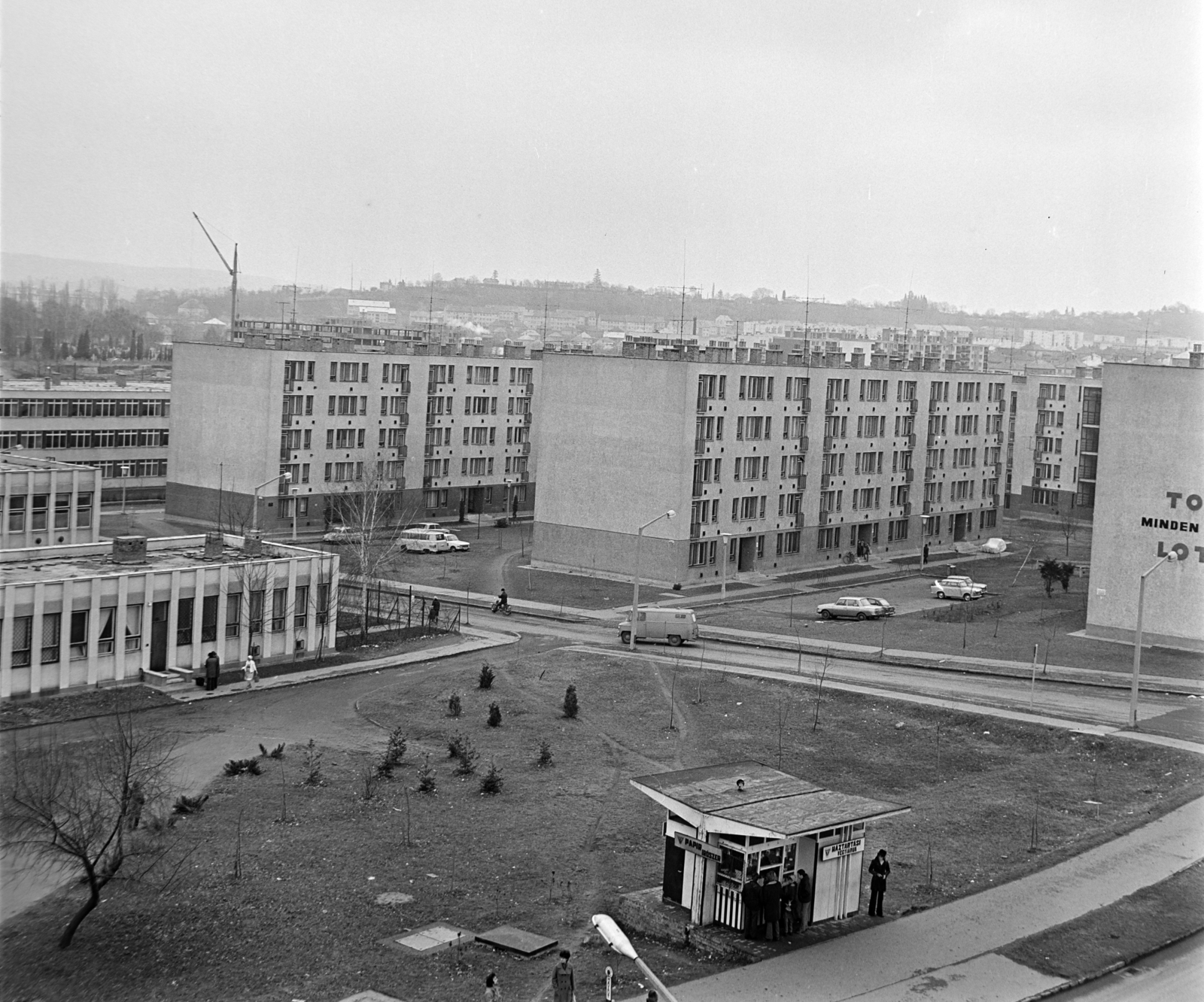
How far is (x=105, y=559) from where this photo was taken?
5172cm

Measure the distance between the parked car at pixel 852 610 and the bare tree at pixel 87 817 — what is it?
41.9 meters

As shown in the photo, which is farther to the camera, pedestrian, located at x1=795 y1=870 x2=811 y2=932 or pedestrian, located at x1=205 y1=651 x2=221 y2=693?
pedestrian, located at x1=205 y1=651 x2=221 y2=693

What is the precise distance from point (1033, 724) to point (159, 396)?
235ft

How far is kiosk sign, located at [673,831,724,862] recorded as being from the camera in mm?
26781

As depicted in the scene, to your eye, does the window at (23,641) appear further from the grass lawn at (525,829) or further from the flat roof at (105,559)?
the grass lawn at (525,829)

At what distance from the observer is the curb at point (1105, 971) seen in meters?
24.9

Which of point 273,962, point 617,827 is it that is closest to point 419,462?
point 617,827

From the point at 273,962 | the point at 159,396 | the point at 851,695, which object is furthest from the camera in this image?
the point at 159,396

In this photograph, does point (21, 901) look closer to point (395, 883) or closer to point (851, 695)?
point (395, 883)

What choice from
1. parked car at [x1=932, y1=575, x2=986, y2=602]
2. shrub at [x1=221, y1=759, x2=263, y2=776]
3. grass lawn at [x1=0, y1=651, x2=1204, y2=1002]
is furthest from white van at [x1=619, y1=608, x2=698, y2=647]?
shrub at [x1=221, y1=759, x2=263, y2=776]

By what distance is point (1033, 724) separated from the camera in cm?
4466

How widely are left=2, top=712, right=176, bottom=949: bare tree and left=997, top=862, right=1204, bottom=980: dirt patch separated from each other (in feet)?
55.0

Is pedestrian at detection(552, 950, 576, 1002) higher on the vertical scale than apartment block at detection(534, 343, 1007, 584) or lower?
lower

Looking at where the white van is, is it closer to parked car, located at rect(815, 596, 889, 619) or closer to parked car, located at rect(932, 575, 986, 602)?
parked car, located at rect(815, 596, 889, 619)
